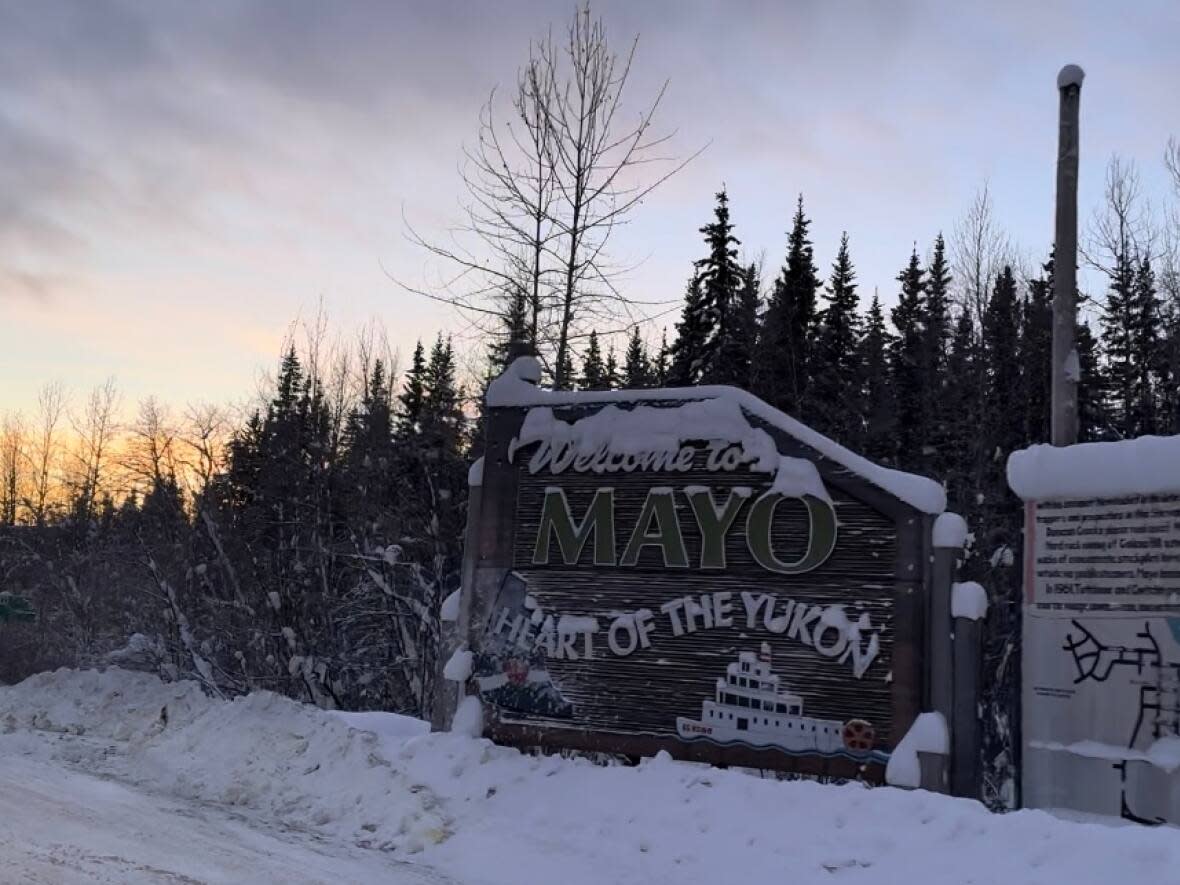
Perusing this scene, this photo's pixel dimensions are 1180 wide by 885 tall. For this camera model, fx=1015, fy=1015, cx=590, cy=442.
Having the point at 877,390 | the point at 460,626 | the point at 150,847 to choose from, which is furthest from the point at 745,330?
the point at 150,847

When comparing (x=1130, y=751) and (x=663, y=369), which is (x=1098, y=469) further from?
(x=663, y=369)

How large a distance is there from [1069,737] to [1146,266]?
2115cm

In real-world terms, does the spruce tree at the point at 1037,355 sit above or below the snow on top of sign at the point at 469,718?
above

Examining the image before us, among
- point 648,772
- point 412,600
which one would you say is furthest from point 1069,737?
point 412,600

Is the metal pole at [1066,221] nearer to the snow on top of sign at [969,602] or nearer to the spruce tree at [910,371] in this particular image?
the snow on top of sign at [969,602]

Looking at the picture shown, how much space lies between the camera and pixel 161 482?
2261 centimetres

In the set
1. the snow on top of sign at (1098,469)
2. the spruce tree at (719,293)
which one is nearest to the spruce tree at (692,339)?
the spruce tree at (719,293)

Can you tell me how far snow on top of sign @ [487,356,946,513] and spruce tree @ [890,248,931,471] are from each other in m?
18.4

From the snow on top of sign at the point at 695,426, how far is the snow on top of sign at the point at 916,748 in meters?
1.68

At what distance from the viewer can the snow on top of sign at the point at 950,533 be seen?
813 cm

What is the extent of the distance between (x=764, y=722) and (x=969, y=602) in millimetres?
1958

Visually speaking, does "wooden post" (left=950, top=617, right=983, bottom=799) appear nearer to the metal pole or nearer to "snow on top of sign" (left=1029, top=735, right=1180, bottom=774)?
"snow on top of sign" (left=1029, top=735, right=1180, bottom=774)

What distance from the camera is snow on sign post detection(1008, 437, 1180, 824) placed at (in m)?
6.92

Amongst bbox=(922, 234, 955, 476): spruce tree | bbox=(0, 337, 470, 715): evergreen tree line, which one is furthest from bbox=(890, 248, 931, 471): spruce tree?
bbox=(0, 337, 470, 715): evergreen tree line
